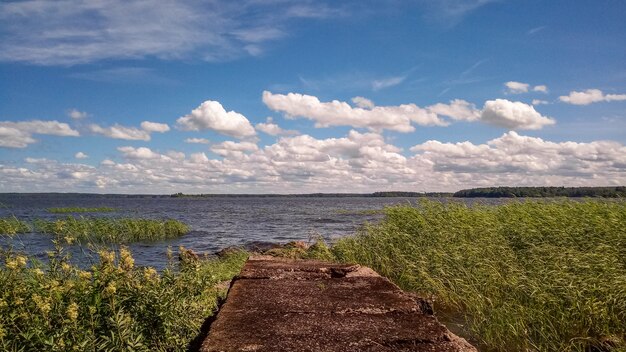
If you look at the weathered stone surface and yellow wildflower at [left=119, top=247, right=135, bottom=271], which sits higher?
yellow wildflower at [left=119, top=247, right=135, bottom=271]

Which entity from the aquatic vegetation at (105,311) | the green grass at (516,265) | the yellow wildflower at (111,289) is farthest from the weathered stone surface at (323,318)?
the green grass at (516,265)

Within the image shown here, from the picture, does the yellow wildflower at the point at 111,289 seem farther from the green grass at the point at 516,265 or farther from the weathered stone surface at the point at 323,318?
the green grass at the point at 516,265

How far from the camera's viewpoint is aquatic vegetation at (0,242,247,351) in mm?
3801

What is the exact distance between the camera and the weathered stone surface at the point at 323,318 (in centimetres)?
302

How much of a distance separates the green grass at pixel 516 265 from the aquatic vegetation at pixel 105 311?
4725mm

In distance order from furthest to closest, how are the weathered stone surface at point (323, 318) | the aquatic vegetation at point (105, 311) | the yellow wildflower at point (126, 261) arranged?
1. the yellow wildflower at point (126, 261)
2. the aquatic vegetation at point (105, 311)
3. the weathered stone surface at point (323, 318)

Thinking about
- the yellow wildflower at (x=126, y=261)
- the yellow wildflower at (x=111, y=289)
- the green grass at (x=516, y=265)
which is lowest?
the green grass at (x=516, y=265)

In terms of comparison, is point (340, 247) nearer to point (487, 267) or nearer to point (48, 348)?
point (487, 267)

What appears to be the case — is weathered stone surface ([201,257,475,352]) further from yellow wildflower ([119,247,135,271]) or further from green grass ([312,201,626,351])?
green grass ([312,201,626,351])

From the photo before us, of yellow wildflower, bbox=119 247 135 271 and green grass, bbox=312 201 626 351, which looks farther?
green grass, bbox=312 201 626 351

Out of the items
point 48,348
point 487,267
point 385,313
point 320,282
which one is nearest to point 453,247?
point 487,267

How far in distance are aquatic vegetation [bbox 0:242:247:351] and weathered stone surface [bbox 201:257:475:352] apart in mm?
634

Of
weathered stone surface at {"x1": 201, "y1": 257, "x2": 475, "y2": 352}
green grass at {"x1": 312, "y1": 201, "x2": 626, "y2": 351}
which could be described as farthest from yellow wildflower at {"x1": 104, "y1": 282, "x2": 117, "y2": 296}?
green grass at {"x1": 312, "y1": 201, "x2": 626, "y2": 351}

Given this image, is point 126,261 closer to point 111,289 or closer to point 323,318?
point 111,289
